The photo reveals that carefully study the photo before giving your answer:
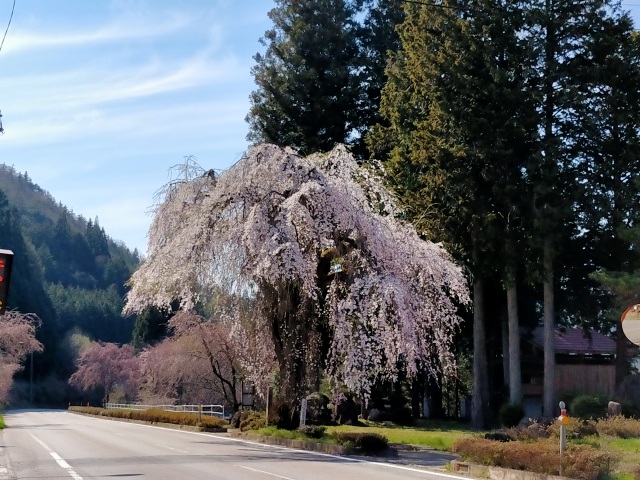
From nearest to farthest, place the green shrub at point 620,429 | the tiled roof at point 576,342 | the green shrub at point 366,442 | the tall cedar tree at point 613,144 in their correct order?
the green shrub at point 366,442
the green shrub at point 620,429
the tall cedar tree at point 613,144
the tiled roof at point 576,342

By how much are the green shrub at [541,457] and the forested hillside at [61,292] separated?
217 feet

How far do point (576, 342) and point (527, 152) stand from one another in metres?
19.1

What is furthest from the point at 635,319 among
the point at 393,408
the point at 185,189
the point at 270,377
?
the point at 393,408

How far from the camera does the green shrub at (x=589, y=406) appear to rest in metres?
32.5

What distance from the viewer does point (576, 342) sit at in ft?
163

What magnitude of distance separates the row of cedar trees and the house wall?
4.05 m

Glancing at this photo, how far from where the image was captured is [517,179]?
115 feet

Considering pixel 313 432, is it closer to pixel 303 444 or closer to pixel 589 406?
pixel 303 444

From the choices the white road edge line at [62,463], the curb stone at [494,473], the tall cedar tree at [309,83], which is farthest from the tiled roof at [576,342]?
the curb stone at [494,473]

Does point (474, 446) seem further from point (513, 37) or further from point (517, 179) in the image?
point (513, 37)

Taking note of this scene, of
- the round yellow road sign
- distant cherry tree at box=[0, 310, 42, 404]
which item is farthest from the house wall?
distant cherry tree at box=[0, 310, 42, 404]

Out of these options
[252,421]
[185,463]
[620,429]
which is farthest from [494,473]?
[252,421]

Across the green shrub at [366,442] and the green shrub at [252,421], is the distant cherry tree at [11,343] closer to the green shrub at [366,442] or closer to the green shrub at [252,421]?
the green shrub at [252,421]

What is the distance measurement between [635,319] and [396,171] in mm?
26689
